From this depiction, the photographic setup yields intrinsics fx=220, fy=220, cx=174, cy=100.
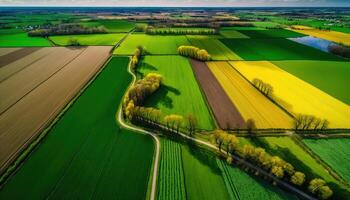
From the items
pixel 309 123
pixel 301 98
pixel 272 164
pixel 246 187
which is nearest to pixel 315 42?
pixel 301 98

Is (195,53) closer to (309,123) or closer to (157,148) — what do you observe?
(309,123)

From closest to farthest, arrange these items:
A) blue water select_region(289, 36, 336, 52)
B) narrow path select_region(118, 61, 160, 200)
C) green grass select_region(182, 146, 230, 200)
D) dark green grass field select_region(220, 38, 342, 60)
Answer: green grass select_region(182, 146, 230, 200) < narrow path select_region(118, 61, 160, 200) < dark green grass field select_region(220, 38, 342, 60) < blue water select_region(289, 36, 336, 52)

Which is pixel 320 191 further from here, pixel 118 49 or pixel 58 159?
pixel 118 49

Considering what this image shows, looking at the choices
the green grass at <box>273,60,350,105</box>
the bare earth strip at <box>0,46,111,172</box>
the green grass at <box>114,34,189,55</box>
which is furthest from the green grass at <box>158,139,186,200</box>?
the green grass at <box>114,34,189,55</box>

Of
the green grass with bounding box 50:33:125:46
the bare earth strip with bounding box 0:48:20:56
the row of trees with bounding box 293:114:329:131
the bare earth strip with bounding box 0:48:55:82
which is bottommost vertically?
the row of trees with bounding box 293:114:329:131

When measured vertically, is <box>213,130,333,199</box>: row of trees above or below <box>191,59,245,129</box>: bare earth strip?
below

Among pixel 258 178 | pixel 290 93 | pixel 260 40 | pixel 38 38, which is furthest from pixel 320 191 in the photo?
pixel 38 38

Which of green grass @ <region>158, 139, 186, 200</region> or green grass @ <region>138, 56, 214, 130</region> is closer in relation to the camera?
green grass @ <region>158, 139, 186, 200</region>

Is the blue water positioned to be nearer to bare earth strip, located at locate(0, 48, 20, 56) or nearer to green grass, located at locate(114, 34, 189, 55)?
green grass, located at locate(114, 34, 189, 55)
